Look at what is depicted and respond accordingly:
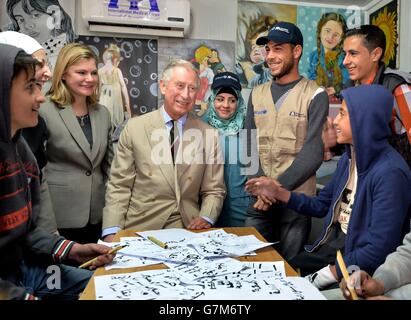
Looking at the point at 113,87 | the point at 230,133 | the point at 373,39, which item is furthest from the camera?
the point at 113,87

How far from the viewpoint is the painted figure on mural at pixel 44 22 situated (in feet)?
5.23

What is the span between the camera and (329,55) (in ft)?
4.36

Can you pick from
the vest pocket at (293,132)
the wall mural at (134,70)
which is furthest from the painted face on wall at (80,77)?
the vest pocket at (293,132)

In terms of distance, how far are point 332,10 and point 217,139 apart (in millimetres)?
714

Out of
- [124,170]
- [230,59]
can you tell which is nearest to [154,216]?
[124,170]

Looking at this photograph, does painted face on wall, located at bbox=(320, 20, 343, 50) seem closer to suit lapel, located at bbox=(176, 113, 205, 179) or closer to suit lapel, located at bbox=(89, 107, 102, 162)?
suit lapel, located at bbox=(176, 113, 205, 179)

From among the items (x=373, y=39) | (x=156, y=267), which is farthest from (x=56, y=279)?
(x=373, y=39)

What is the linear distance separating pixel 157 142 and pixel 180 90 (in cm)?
21

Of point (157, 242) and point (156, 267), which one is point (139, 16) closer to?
point (157, 242)

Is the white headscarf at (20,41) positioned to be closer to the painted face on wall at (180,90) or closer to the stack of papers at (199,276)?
the painted face on wall at (180,90)

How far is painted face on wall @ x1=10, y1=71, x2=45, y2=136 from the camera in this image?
2.12 ft

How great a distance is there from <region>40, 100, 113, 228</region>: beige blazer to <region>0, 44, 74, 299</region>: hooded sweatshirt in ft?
1.03

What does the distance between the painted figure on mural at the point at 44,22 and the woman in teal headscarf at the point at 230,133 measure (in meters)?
0.81
